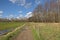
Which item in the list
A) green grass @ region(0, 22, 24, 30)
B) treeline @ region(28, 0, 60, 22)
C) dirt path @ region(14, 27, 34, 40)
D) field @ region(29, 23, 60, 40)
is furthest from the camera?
dirt path @ region(14, 27, 34, 40)

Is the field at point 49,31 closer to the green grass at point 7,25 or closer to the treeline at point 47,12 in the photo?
the treeline at point 47,12

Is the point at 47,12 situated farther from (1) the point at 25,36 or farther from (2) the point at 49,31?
(1) the point at 25,36

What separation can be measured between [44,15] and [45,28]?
56.0 inches

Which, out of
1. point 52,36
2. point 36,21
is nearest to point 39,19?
point 36,21

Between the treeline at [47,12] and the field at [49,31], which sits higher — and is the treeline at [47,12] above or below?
above

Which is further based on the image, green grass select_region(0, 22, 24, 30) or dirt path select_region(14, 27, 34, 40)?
dirt path select_region(14, 27, 34, 40)

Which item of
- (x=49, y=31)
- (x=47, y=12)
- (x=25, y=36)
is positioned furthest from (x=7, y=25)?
(x=49, y=31)

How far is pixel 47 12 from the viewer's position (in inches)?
280

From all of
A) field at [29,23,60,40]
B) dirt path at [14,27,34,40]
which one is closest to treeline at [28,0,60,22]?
field at [29,23,60,40]

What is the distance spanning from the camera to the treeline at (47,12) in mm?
6969

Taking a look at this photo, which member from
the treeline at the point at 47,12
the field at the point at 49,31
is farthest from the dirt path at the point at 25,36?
the treeline at the point at 47,12

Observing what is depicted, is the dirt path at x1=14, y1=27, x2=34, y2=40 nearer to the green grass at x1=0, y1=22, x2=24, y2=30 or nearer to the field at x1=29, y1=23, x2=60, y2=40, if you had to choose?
the field at x1=29, y1=23, x2=60, y2=40

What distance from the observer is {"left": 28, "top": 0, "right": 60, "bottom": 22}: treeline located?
6.97 metres

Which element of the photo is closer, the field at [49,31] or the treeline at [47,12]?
the treeline at [47,12]
